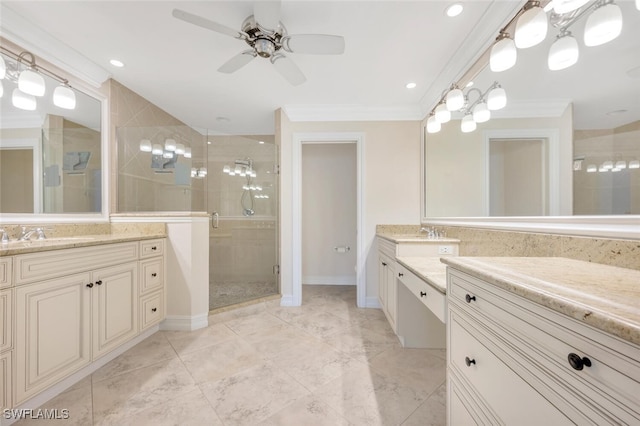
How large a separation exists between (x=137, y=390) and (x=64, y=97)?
7.47 ft

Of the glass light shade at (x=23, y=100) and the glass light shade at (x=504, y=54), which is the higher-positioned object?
the glass light shade at (x=504, y=54)

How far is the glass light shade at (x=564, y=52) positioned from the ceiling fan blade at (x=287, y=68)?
1.47 meters

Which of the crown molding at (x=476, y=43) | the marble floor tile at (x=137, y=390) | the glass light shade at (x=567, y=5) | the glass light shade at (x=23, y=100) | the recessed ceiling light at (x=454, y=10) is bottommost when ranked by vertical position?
the marble floor tile at (x=137, y=390)

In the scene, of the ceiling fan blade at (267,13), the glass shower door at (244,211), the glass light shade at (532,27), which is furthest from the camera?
the glass shower door at (244,211)

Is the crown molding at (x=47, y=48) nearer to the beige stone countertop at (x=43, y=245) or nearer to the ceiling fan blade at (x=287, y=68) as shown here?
the beige stone countertop at (x=43, y=245)

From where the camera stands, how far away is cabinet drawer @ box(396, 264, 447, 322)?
112 centimetres

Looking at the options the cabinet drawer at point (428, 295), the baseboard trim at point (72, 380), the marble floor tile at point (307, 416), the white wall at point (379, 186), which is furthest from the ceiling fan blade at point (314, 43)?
the baseboard trim at point (72, 380)

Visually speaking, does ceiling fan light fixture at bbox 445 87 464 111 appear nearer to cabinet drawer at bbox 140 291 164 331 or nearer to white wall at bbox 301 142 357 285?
white wall at bbox 301 142 357 285

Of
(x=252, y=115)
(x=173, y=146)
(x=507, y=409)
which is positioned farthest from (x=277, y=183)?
(x=507, y=409)

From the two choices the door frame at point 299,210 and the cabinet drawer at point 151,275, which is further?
the door frame at point 299,210

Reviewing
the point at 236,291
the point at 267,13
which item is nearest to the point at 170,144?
the point at 236,291

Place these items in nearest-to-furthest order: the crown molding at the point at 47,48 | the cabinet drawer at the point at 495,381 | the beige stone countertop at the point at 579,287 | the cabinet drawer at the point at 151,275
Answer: the beige stone countertop at the point at 579,287 < the cabinet drawer at the point at 495,381 < the crown molding at the point at 47,48 < the cabinet drawer at the point at 151,275

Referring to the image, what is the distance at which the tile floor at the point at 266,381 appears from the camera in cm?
127

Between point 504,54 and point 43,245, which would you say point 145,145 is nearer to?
point 43,245
